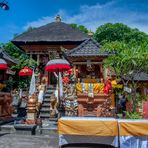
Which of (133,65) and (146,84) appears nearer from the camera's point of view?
(133,65)

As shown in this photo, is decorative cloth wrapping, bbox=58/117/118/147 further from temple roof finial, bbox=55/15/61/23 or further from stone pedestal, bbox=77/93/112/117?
temple roof finial, bbox=55/15/61/23

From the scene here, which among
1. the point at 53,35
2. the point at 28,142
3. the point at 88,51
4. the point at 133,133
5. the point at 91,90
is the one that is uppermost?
the point at 53,35

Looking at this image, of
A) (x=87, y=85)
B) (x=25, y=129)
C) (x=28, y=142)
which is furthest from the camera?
(x=87, y=85)

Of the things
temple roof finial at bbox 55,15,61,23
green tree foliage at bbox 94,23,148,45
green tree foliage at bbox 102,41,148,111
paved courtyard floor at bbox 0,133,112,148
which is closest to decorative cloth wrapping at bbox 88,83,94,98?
green tree foliage at bbox 102,41,148,111

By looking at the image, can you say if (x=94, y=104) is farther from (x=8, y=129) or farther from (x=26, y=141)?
(x=26, y=141)

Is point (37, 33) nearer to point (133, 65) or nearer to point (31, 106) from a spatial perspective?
point (31, 106)

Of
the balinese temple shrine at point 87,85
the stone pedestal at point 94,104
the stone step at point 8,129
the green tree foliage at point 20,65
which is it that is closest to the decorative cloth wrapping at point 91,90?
the balinese temple shrine at point 87,85

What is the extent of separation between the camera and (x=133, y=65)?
1075 cm

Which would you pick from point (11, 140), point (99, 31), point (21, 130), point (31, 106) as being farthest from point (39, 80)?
point (99, 31)

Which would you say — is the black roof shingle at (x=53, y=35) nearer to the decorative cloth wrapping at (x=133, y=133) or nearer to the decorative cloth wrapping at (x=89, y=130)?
the decorative cloth wrapping at (x=89, y=130)

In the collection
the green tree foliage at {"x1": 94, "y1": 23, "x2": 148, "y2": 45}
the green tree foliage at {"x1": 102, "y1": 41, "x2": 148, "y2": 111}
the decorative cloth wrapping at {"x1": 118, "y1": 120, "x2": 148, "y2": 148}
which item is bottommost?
the decorative cloth wrapping at {"x1": 118, "y1": 120, "x2": 148, "y2": 148}

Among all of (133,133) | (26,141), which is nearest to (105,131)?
(133,133)

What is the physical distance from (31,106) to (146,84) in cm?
1575

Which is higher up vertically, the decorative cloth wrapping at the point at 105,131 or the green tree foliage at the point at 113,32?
the green tree foliage at the point at 113,32
